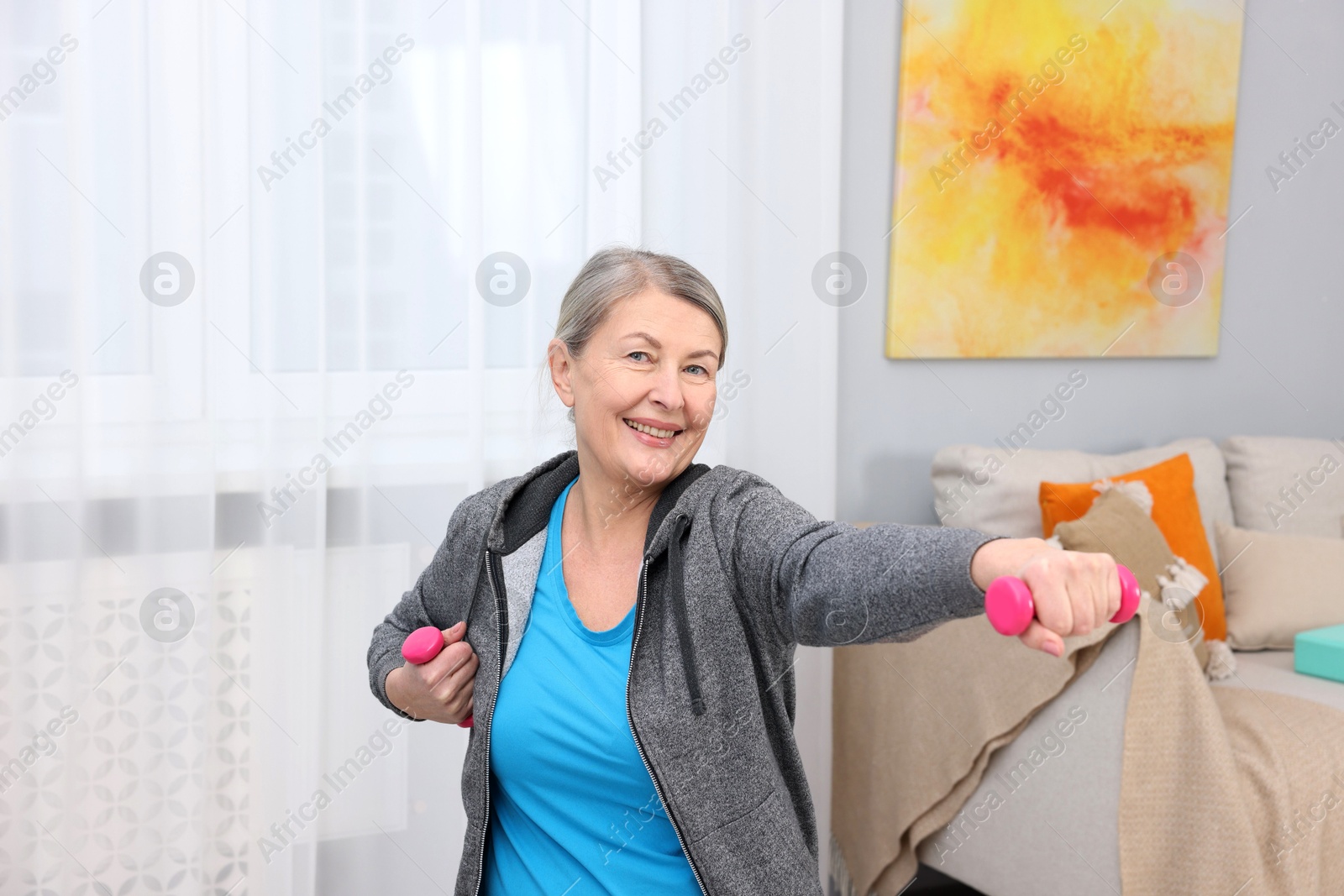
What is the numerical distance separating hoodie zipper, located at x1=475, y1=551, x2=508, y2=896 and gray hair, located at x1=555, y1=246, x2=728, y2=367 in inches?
11.7

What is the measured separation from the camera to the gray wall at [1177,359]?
2.48m

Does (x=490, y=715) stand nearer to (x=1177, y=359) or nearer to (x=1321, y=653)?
(x=1321, y=653)

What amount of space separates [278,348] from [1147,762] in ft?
5.55

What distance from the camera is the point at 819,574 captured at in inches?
36.0

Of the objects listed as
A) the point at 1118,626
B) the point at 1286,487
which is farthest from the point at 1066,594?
the point at 1286,487

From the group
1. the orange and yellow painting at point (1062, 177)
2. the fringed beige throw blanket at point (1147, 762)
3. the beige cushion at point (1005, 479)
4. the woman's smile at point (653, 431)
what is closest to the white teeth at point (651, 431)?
the woman's smile at point (653, 431)

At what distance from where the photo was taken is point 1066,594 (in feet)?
2.27

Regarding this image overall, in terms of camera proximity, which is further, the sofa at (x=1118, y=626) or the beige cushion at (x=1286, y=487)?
the beige cushion at (x=1286, y=487)

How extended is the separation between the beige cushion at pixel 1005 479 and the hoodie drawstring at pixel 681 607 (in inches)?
54.6

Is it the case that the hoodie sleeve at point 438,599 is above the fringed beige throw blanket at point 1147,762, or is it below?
above

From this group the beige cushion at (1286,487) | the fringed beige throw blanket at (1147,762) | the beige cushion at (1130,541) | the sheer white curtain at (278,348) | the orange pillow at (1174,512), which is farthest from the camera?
the beige cushion at (1286,487)

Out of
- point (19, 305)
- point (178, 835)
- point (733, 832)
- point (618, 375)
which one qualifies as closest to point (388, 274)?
point (19, 305)

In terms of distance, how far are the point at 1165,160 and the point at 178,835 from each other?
2.86m

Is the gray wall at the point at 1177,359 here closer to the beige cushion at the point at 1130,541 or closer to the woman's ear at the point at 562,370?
the beige cushion at the point at 1130,541
